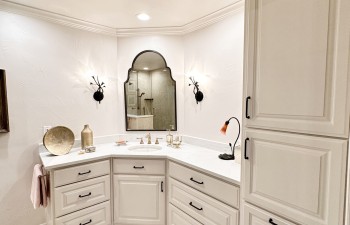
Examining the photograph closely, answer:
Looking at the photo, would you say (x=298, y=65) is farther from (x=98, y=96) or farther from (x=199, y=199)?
(x=98, y=96)

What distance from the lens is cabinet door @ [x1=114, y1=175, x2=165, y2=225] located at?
2064mm

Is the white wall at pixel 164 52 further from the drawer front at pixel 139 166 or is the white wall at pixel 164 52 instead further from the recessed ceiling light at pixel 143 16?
the drawer front at pixel 139 166

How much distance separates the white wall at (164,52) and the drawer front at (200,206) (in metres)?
0.90

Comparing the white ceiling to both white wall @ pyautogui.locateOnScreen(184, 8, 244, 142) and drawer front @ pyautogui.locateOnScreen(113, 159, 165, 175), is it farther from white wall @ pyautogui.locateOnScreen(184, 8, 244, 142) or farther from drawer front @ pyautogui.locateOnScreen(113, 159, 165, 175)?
drawer front @ pyautogui.locateOnScreen(113, 159, 165, 175)

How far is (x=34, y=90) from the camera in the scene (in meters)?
2.07

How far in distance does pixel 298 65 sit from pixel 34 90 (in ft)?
7.63

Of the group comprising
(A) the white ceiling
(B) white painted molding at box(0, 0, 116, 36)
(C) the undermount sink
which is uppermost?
(A) the white ceiling

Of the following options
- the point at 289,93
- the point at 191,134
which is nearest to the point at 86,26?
the point at 191,134

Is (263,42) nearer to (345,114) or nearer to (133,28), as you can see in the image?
(345,114)

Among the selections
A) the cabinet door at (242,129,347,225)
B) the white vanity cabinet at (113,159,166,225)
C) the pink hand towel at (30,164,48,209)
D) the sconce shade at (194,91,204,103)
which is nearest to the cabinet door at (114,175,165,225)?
the white vanity cabinet at (113,159,166,225)

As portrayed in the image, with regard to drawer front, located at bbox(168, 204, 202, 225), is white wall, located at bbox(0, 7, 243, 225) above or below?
above

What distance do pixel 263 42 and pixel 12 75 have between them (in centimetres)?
223

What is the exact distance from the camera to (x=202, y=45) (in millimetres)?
2330

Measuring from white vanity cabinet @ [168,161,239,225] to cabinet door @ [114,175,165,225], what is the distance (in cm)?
12
